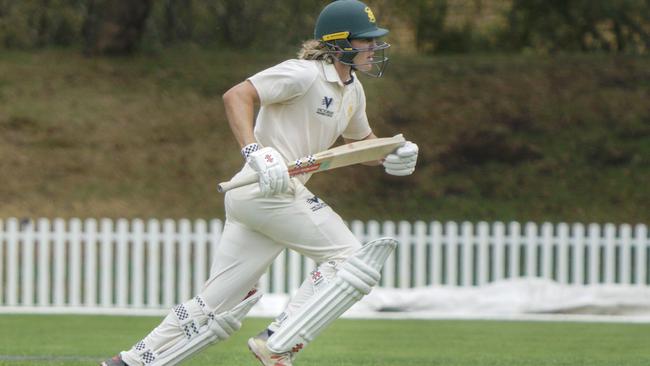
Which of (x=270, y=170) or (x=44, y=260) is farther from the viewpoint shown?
(x=44, y=260)

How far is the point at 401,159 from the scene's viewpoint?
17.8 ft

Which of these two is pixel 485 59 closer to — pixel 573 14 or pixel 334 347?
pixel 573 14

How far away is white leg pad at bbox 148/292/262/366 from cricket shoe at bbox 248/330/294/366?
132 mm

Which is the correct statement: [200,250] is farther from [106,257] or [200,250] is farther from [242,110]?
[242,110]

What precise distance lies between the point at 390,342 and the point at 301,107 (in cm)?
386

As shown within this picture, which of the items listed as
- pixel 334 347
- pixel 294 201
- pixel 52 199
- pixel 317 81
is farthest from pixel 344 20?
pixel 52 199

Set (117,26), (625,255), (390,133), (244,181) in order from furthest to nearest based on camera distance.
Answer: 1. (117,26)
2. (390,133)
3. (625,255)
4. (244,181)

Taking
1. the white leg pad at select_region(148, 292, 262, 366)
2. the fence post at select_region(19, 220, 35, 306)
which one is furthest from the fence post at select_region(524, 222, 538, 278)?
the white leg pad at select_region(148, 292, 262, 366)

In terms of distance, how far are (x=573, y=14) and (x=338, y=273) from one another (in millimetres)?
14525

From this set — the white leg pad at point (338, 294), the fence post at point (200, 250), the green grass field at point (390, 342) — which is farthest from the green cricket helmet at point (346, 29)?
the fence post at point (200, 250)

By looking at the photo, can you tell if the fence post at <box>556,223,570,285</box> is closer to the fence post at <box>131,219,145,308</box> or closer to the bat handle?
the fence post at <box>131,219,145,308</box>

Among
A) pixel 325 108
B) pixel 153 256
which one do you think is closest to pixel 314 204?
pixel 325 108

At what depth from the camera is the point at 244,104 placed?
16.8 ft

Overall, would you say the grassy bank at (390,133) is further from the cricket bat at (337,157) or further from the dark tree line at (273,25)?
the cricket bat at (337,157)
